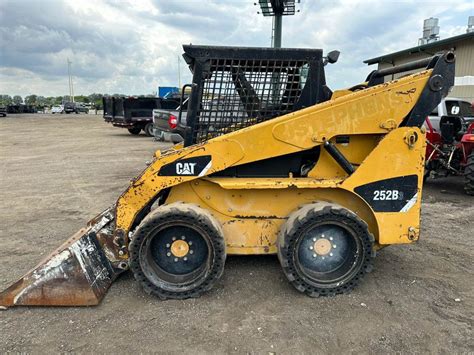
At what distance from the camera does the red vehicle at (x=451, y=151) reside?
22.5 feet

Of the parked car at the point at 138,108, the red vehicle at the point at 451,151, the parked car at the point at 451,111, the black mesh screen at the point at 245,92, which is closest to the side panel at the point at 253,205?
the black mesh screen at the point at 245,92

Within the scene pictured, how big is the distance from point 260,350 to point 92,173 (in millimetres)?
7646

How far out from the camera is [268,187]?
3367 mm

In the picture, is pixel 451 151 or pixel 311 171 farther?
pixel 451 151

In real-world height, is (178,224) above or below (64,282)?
above

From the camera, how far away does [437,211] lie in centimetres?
608

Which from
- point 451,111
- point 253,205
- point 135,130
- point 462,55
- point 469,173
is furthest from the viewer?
point 135,130

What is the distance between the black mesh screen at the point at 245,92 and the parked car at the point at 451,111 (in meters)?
6.06

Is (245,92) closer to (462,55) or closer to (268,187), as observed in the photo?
(268,187)

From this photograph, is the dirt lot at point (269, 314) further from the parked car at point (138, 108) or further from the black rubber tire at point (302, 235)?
the parked car at point (138, 108)

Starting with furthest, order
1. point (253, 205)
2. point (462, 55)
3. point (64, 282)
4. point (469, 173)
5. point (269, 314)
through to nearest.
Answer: point (462, 55) → point (469, 173) → point (253, 205) → point (64, 282) → point (269, 314)

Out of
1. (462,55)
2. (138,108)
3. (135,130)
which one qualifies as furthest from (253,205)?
(135,130)

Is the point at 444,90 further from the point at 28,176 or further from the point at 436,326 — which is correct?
the point at 28,176

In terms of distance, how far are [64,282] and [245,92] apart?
229 centimetres
